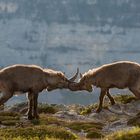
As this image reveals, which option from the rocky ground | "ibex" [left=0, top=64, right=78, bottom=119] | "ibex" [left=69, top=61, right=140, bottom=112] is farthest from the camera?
"ibex" [left=69, top=61, right=140, bottom=112]

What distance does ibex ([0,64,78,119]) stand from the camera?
3884 centimetres

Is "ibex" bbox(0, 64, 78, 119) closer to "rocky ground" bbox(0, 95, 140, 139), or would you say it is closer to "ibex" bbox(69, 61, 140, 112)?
"rocky ground" bbox(0, 95, 140, 139)

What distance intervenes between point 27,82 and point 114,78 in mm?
7851

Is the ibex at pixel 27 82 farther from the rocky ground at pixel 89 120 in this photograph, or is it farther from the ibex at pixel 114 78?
the ibex at pixel 114 78

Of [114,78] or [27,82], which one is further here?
[114,78]

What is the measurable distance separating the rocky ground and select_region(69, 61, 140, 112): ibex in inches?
65.4

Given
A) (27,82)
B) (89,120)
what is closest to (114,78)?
(89,120)

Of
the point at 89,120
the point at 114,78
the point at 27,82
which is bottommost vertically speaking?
the point at 89,120

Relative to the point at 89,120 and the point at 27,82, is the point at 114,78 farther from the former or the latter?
the point at 27,82

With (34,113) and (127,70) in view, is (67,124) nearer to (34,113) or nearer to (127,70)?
(34,113)

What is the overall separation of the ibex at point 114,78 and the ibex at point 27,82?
135 inches

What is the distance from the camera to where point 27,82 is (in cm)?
3962

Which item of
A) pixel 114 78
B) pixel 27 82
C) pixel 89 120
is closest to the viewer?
pixel 27 82

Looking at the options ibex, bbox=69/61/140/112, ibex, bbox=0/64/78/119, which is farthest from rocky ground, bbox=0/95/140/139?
ibex, bbox=69/61/140/112
